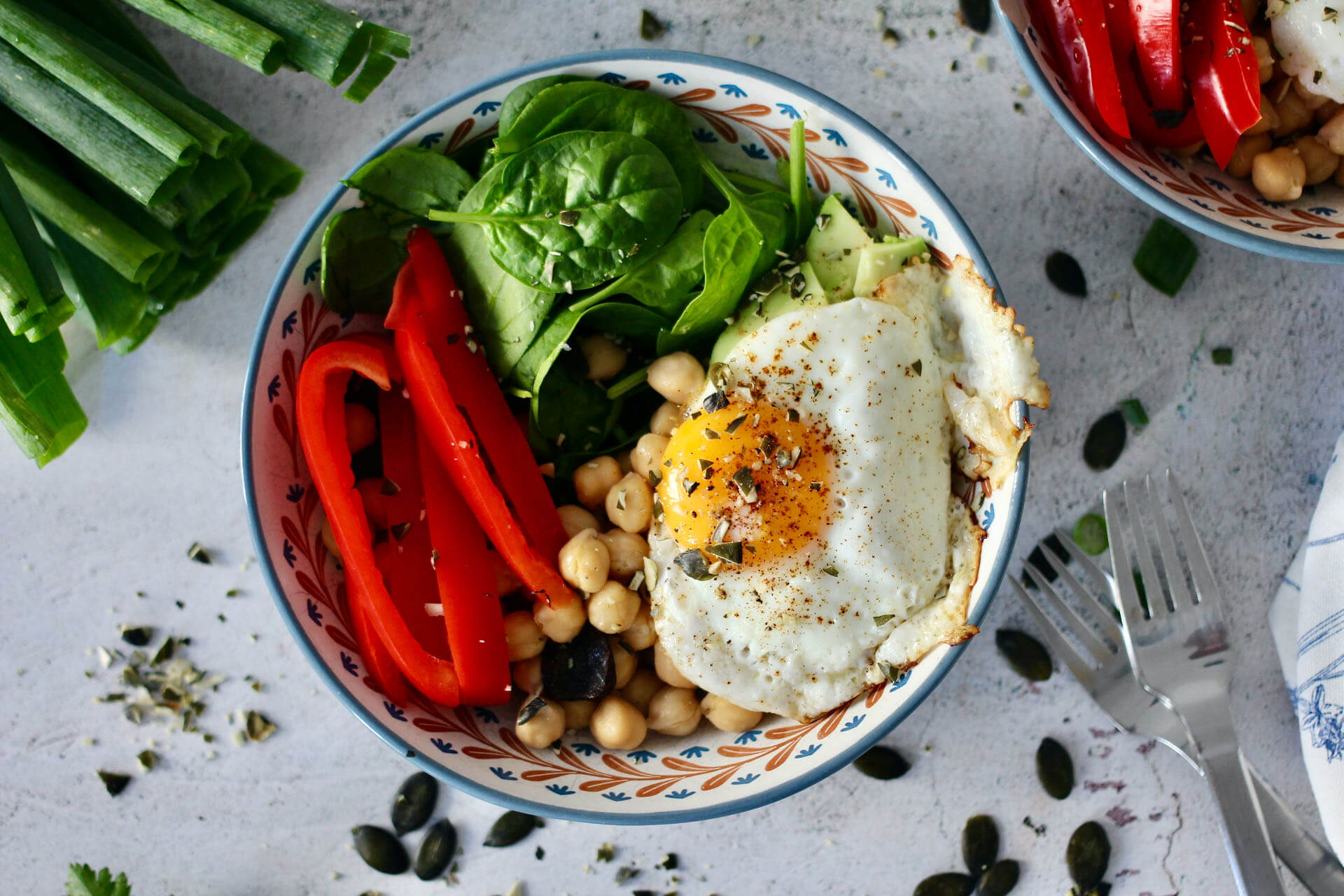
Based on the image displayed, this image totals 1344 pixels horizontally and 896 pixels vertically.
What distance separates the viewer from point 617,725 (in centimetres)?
195

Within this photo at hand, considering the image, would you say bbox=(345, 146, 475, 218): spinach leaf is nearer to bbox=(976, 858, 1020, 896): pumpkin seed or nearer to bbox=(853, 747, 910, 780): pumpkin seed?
bbox=(853, 747, 910, 780): pumpkin seed

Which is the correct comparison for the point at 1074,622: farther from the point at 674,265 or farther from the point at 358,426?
the point at 358,426

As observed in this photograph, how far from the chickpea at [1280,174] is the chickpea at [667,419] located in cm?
124

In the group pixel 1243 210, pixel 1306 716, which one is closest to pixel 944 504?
pixel 1243 210

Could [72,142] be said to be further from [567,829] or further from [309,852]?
[567,829]

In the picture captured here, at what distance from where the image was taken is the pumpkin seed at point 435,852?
7.52 feet

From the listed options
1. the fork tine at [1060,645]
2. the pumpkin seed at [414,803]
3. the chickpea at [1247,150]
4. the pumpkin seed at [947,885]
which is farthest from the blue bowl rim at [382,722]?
the pumpkin seed at [947,885]

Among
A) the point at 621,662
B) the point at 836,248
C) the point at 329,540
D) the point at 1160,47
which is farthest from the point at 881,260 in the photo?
the point at 329,540

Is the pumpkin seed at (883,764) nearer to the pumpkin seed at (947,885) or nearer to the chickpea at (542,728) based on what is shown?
the pumpkin seed at (947,885)

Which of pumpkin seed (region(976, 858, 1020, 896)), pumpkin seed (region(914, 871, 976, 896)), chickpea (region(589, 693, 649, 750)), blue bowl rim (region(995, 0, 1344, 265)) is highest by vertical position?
blue bowl rim (region(995, 0, 1344, 265))

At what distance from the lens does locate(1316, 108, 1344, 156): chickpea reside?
1863 millimetres

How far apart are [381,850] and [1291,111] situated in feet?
8.41

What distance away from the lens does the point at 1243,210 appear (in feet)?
6.19

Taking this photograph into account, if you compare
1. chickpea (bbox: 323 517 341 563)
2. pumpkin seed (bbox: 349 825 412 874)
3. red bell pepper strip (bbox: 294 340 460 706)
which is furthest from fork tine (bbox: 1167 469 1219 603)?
pumpkin seed (bbox: 349 825 412 874)
